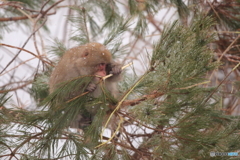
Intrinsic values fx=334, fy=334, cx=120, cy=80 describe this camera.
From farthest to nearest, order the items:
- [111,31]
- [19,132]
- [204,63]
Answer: [111,31]
[19,132]
[204,63]

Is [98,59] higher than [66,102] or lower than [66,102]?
higher

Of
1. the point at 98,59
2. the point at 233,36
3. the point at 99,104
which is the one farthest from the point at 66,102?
the point at 233,36

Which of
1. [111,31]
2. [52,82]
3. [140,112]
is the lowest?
[140,112]

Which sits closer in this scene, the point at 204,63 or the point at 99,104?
the point at 204,63

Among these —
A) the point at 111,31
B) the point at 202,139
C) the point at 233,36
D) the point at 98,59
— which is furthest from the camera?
the point at 233,36

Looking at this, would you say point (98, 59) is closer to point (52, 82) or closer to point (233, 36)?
point (52, 82)

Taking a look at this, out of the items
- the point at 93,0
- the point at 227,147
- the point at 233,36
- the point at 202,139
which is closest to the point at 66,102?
the point at 202,139

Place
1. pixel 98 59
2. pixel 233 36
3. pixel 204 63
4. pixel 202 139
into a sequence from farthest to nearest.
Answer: pixel 233 36 < pixel 98 59 < pixel 202 139 < pixel 204 63

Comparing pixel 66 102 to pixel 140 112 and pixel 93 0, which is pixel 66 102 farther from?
pixel 93 0

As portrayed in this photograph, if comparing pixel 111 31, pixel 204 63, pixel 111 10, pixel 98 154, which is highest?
pixel 111 10
